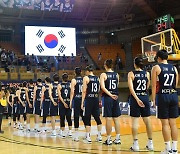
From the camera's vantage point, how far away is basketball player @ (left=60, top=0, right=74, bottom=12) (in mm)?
28550

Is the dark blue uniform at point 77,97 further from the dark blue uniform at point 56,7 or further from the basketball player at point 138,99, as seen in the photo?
the dark blue uniform at point 56,7

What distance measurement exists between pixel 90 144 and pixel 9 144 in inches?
91.2

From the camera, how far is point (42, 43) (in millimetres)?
27656

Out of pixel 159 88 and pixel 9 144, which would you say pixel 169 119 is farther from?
pixel 9 144

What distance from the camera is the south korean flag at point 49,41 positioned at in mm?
27484

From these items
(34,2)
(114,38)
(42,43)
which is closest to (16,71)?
(42,43)

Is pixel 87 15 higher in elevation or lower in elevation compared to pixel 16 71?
higher

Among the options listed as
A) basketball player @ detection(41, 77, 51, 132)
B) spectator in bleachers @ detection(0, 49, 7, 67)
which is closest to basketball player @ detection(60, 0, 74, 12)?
spectator in bleachers @ detection(0, 49, 7, 67)

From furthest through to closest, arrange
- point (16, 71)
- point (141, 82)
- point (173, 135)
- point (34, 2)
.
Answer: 1. point (34, 2)
2. point (16, 71)
3. point (141, 82)
4. point (173, 135)

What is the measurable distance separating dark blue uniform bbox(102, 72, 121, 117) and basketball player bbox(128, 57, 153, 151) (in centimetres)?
71

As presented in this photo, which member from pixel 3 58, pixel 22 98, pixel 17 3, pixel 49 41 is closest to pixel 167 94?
pixel 22 98

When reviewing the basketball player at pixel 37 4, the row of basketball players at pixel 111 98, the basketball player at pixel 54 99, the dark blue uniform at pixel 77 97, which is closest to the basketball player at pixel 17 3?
the basketball player at pixel 37 4

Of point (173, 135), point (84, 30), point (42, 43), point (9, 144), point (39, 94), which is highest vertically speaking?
point (84, 30)

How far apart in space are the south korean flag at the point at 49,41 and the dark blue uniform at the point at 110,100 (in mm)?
20480
